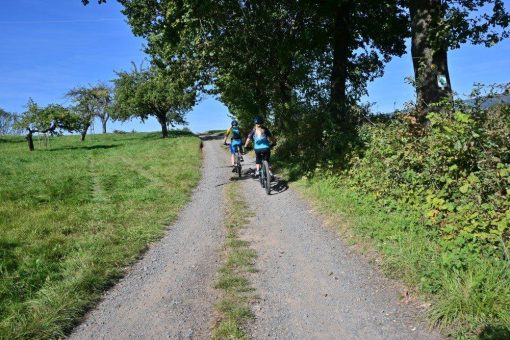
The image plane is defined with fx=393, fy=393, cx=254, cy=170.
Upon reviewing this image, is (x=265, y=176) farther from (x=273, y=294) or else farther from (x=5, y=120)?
(x=5, y=120)

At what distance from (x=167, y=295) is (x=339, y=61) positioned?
12672 mm

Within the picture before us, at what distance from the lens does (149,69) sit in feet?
157

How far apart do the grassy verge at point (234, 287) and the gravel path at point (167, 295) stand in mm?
156

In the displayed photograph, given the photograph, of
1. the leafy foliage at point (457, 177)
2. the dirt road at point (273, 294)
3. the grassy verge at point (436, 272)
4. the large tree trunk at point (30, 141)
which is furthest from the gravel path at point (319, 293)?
the large tree trunk at point (30, 141)

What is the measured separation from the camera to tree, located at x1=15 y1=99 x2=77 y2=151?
3759 cm

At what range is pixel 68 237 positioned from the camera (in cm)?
815

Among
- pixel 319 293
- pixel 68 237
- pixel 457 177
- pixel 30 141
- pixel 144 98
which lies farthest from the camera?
pixel 144 98

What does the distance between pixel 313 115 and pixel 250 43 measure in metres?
4.24

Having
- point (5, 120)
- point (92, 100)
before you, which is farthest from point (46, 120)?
point (5, 120)

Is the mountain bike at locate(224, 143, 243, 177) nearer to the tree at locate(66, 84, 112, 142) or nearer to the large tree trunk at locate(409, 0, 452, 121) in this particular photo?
the large tree trunk at locate(409, 0, 452, 121)

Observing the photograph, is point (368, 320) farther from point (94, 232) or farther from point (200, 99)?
point (200, 99)

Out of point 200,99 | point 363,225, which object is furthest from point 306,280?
point 200,99

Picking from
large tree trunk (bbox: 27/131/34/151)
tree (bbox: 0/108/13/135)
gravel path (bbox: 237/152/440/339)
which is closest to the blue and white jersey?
gravel path (bbox: 237/152/440/339)

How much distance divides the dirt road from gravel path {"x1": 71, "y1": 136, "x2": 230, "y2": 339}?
1 cm
